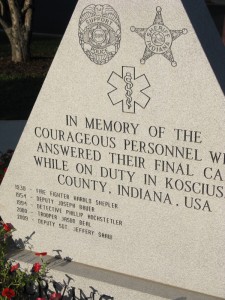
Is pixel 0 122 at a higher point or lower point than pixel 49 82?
lower

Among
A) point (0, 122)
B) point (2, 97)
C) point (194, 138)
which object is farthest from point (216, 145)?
point (2, 97)

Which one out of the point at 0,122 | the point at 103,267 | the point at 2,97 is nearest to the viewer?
the point at 103,267

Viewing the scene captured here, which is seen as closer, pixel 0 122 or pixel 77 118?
pixel 77 118

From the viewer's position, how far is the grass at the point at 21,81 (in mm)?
9203

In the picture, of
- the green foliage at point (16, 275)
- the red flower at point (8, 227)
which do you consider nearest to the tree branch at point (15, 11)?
the red flower at point (8, 227)

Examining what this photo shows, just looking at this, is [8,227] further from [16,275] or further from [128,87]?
[128,87]

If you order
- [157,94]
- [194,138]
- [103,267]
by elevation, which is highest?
[157,94]

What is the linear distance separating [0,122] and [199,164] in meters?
5.64

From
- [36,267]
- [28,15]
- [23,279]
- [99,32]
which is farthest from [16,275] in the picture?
[28,15]

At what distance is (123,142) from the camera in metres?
3.53

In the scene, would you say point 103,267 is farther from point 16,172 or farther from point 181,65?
point 181,65

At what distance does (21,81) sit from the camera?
10812 mm

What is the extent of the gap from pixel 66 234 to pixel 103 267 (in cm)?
36

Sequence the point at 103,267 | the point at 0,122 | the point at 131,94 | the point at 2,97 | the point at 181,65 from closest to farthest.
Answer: the point at 181,65
the point at 131,94
the point at 103,267
the point at 0,122
the point at 2,97
